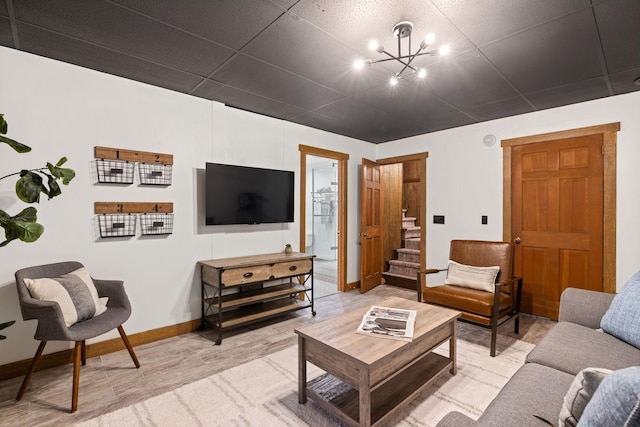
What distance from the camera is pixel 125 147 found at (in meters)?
2.80

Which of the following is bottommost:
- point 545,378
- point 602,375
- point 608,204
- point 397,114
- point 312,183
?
point 545,378

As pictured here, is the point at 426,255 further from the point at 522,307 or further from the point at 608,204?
the point at 608,204

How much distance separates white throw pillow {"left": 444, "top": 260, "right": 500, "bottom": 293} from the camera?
305 centimetres

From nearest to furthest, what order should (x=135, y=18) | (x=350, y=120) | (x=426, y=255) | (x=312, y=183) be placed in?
(x=135, y=18) < (x=350, y=120) < (x=426, y=255) < (x=312, y=183)

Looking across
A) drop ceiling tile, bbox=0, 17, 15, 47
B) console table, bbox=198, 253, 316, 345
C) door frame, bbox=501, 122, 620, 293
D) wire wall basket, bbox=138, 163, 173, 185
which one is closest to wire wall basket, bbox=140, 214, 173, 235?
wire wall basket, bbox=138, 163, 173, 185

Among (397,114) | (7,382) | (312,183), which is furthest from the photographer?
(312,183)

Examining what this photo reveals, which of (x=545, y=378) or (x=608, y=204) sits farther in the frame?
(x=608, y=204)

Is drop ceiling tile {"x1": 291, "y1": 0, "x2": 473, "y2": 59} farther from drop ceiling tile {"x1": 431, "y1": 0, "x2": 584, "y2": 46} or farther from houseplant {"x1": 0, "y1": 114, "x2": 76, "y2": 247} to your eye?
houseplant {"x1": 0, "y1": 114, "x2": 76, "y2": 247}

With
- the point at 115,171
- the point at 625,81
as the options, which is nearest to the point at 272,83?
the point at 115,171

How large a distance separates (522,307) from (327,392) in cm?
304

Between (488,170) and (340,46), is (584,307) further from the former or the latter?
(340,46)

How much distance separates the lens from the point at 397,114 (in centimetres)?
379

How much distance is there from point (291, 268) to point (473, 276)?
1.93 metres

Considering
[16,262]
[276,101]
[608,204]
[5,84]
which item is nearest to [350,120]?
[276,101]
